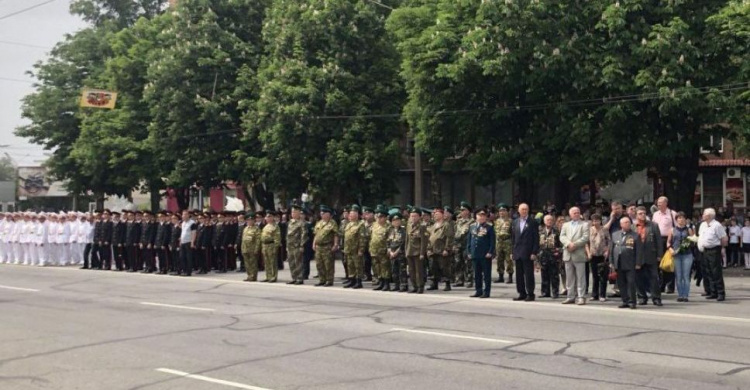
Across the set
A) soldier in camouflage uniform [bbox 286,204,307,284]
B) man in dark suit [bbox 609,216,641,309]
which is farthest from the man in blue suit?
soldier in camouflage uniform [bbox 286,204,307,284]

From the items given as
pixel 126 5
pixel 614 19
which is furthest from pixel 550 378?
pixel 126 5

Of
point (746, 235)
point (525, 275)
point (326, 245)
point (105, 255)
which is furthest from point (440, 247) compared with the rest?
point (105, 255)

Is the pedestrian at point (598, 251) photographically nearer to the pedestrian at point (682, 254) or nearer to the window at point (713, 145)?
the pedestrian at point (682, 254)

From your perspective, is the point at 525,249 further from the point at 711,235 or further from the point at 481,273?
the point at 711,235

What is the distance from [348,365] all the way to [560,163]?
19169 millimetres

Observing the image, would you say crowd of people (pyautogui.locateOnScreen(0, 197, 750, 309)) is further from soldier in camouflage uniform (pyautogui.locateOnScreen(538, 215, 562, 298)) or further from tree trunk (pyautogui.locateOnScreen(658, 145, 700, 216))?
tree trunk (pyautogui.locateOnScreen(658, 145, 700, 216))

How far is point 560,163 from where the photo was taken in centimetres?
2766

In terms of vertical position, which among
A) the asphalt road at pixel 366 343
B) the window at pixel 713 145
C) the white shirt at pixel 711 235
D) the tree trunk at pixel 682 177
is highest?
the window at pixel 713 145

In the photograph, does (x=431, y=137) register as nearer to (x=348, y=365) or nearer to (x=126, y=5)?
(x=348, y=365)

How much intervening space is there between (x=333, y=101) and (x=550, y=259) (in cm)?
1677

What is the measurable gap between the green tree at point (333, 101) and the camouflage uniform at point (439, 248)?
13.2m

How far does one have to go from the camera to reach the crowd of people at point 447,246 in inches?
643

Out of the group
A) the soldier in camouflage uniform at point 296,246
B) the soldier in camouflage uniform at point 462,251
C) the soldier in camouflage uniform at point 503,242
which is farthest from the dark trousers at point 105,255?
the soldier in camouflage uniform at point 503,242

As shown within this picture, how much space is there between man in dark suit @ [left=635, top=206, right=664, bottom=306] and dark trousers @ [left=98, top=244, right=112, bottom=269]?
18.8 metres
